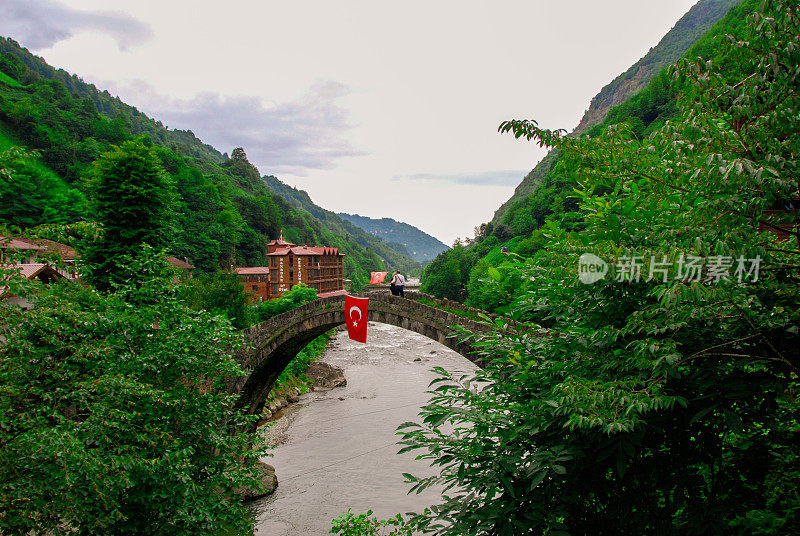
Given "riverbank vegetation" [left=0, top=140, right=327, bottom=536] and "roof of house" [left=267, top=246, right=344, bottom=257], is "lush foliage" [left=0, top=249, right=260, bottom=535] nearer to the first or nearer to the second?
"riverbank vegetation" [left=0, top=140, right=327, bottom=536]

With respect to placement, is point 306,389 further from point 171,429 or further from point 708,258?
point 708,258

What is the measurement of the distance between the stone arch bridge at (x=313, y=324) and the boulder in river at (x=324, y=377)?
29.2 ft

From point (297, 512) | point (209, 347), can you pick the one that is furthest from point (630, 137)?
point (297, 512)

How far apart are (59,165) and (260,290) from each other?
27584mm

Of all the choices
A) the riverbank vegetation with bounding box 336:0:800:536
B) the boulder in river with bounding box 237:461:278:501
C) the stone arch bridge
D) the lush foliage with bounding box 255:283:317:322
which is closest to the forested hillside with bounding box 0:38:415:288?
the lush foliage with bounding box 255:283:317:322

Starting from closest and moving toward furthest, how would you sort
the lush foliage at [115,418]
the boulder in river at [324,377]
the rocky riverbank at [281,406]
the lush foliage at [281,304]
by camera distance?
1. the lush foliage at [115,418]
2. the rocky riverbank at [281,406]
3. the boulder in river at [324,377]
4. the lush foliage at [281,304]

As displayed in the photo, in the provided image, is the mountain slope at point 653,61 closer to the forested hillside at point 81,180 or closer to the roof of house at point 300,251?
the forested hillside at point 81,180

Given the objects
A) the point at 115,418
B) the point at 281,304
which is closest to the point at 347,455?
the point at 115,418

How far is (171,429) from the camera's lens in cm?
651

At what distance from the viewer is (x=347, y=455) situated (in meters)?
15.6

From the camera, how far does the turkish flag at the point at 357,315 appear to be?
514 inches

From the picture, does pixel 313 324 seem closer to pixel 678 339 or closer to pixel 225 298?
pixel 678 339

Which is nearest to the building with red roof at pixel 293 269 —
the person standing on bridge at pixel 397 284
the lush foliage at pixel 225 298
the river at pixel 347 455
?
the lush foliage at pixel 225 298

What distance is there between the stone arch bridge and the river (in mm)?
3091
